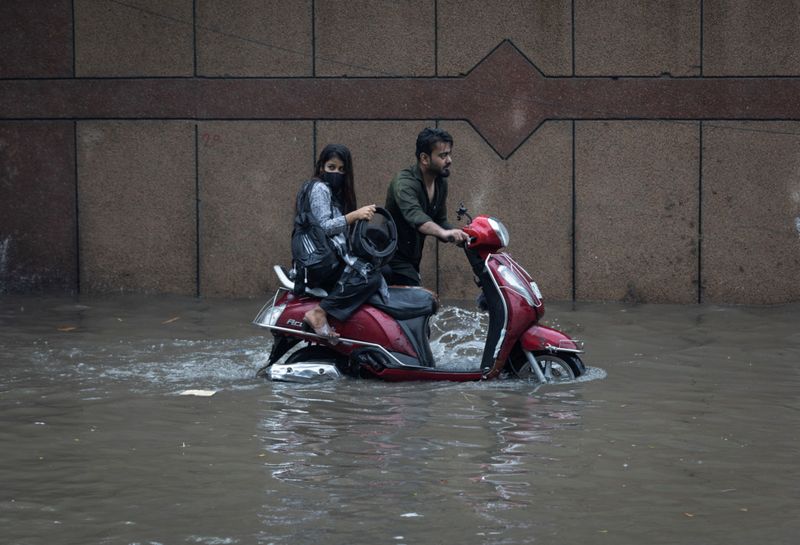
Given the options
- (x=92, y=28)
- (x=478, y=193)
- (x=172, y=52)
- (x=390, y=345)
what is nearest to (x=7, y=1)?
(x=92, y=28)

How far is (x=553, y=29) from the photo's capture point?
39.4 ft

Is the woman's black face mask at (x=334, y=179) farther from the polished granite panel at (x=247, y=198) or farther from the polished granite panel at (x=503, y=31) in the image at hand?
the polished granite panel at (x=503, y=31)

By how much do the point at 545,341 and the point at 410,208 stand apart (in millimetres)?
1156

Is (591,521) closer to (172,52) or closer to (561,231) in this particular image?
(561,231)

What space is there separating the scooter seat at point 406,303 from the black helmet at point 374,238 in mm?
224

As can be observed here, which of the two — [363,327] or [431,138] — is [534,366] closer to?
[363,327]

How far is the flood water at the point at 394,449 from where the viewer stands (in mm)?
4844

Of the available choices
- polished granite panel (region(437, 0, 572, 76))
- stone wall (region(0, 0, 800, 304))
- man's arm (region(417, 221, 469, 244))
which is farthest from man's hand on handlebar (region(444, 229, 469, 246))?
polished granite panel (region(437, 0, 572, 76))

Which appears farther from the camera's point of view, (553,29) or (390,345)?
(553,29)

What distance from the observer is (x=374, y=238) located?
800 cm

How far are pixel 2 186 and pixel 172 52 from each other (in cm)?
210

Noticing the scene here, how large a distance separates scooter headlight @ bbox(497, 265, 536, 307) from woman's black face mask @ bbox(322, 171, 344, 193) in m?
1.12

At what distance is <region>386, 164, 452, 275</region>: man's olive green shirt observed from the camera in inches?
315

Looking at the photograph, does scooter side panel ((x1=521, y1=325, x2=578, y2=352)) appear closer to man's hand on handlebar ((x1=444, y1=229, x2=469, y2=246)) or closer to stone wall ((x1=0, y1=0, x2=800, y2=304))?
man's hand on handlebar ((x1=444, y1=229, x2=469, y2=246))
